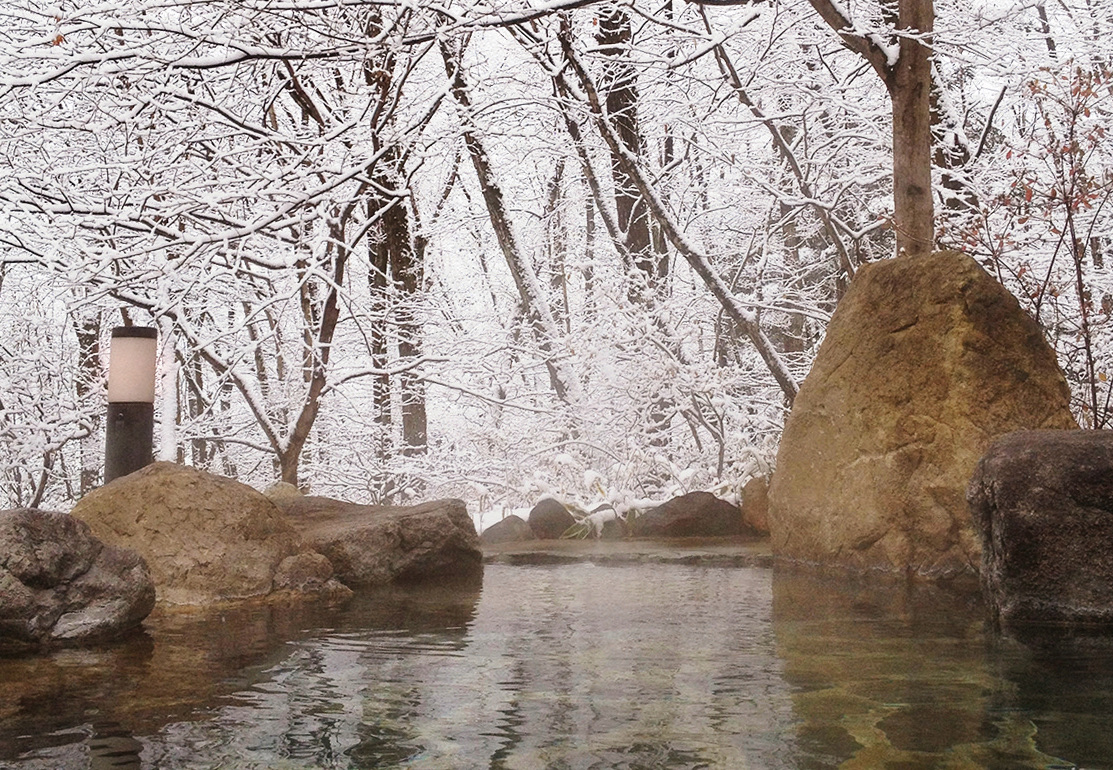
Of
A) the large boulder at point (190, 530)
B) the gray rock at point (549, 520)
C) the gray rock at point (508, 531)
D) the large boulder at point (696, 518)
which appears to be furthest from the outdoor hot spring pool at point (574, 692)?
the gray rock at point (549, 520)

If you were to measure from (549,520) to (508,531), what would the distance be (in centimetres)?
46

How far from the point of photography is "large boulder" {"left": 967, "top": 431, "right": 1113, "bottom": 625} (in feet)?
16.9

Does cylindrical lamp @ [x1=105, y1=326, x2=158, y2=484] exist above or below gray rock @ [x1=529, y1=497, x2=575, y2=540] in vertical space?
above

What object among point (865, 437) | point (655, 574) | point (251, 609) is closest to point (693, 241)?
point (865, 437)

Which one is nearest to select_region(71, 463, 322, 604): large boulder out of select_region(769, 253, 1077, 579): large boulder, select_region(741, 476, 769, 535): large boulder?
select_region(769, 253, 1077, 579): large boulder

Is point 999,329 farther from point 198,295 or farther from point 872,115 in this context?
point 198,295

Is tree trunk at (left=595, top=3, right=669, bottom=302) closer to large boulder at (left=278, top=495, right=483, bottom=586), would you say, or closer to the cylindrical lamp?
large boulder at (left=278, top=495, right=483, bottom=586)

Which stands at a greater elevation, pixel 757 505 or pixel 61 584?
pixel 757 505

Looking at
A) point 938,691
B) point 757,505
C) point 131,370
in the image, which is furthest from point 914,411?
point 131,370

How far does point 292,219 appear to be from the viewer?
10.5m

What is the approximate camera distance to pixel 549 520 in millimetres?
11547

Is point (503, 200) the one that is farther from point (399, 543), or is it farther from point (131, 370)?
point (399, 543)

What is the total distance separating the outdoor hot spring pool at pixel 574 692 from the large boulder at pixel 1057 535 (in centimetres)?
35

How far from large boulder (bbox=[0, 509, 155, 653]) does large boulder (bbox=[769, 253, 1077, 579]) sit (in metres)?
4.83
